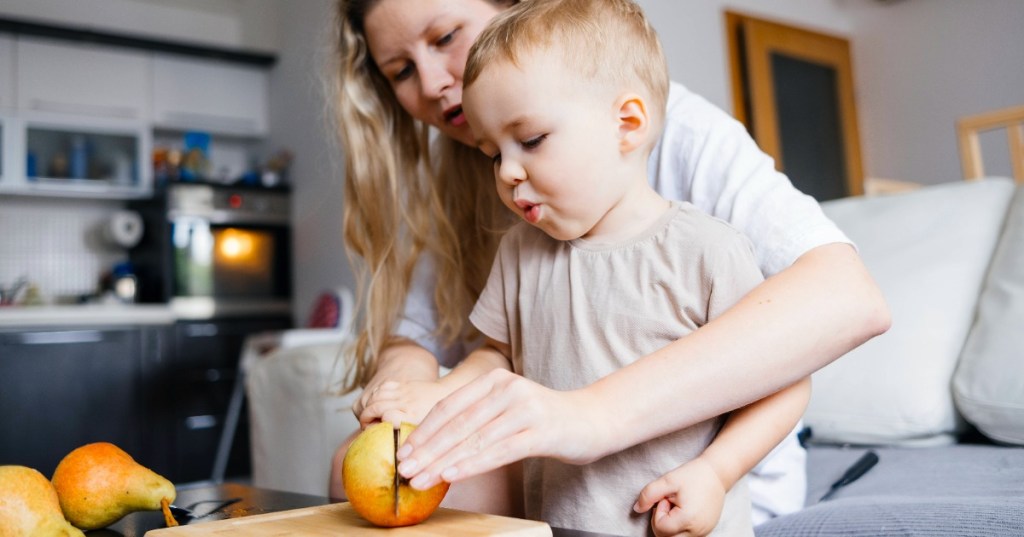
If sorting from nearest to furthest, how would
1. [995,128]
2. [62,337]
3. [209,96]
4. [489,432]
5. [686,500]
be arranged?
[489,432] → [686,500] → [995,128] → [62,337] → [209,96]

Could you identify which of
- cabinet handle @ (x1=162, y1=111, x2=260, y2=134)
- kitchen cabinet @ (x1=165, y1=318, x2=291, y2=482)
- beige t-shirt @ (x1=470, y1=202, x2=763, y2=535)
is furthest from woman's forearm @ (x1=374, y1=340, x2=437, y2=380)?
cabinet handle @ (x1=162, y1=111, x2=260, y2=134)

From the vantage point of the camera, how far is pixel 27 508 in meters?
0.71

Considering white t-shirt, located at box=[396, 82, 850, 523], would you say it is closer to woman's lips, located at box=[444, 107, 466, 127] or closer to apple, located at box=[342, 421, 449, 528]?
woman's lips, located at box=[444, 107, 466, 127]

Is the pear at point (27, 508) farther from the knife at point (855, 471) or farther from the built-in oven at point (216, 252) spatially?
the built-in oven at point (216, 252)

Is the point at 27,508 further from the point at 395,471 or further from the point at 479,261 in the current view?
the point at 479,261

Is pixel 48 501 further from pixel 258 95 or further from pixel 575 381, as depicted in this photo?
pixel 258 95

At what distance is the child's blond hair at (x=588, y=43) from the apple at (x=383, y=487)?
364 millimetres

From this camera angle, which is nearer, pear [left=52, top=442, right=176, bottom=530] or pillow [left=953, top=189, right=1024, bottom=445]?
pear [left=52, top=442, right=176, bottom=530]

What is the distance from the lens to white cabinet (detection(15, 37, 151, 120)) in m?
4.82

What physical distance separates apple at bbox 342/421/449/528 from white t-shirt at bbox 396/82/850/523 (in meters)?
0.47

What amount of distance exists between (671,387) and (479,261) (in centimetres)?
69

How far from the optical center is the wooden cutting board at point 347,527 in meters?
0.63

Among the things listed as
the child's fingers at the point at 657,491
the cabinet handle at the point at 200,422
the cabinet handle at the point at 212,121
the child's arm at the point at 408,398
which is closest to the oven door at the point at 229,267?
the cabinet handle at the point at 200,422

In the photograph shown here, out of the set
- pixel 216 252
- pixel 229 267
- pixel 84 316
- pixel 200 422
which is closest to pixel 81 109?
pixel 216 252
